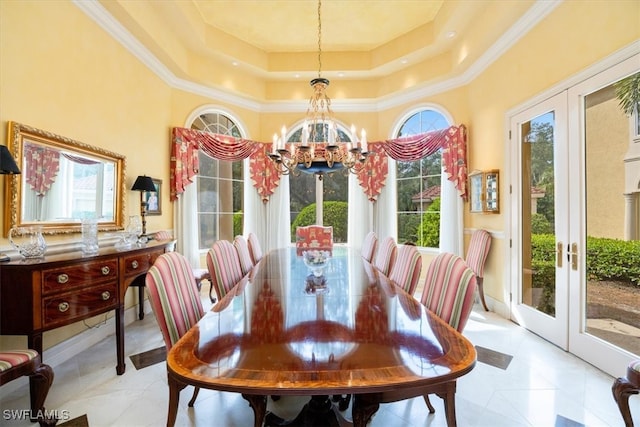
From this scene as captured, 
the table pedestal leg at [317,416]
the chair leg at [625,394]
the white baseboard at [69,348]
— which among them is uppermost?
the chair leg at [625,394]

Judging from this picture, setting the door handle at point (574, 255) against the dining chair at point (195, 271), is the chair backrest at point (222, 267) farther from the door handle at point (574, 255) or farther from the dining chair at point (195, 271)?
the door handle at point (574, 255)

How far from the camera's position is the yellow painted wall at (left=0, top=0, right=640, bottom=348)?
2.12 meters

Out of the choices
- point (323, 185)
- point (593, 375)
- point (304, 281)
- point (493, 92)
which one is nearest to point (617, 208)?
point (593, 375)

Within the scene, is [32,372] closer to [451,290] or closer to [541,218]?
[451,290]

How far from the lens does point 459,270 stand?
1.47 m

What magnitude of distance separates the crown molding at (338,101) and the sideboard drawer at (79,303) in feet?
7.96

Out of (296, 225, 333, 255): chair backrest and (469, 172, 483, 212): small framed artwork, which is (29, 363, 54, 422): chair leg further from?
(469, 172, 483, 212): small framed artwork

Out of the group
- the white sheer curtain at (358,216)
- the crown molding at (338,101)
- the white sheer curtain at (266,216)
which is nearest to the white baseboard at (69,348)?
the white sheer curtain at (266,216)

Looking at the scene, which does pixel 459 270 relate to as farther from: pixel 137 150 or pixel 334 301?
pixel 137 150

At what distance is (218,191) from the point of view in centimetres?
489

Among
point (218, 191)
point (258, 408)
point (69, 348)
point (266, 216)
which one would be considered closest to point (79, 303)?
point (69, 348)

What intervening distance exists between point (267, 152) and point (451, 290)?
3.02 metres

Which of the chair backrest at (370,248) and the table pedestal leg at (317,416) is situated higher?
the chair backrest at (370,248)

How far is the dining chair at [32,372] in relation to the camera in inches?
60.0
